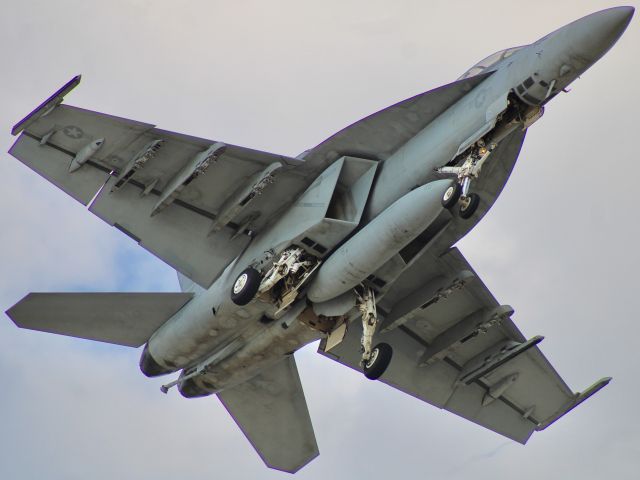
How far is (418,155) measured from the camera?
19234 mm

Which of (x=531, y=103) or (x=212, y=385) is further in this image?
(x=212, y=385)

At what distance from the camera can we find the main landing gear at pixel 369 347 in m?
19.6

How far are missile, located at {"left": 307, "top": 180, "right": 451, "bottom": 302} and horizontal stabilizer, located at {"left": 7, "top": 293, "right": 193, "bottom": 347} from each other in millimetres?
3912

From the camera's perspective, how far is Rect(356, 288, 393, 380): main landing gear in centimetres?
1962

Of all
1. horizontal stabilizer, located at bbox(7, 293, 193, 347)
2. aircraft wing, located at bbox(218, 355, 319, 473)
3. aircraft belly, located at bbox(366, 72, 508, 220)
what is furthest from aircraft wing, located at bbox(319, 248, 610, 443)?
horizontal stabilizer, located at bbox(7, 293, 193, 347)

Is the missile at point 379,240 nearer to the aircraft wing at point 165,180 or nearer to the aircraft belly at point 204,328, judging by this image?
the aircraft belly at point 204,328

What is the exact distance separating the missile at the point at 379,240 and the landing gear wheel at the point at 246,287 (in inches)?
42.5

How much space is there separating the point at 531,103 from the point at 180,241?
25.3ft

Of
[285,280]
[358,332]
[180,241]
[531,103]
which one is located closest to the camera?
[531,103]

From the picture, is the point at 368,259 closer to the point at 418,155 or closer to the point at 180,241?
the point at 418,155

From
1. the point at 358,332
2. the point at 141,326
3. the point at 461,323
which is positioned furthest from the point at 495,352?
the point at 141,326

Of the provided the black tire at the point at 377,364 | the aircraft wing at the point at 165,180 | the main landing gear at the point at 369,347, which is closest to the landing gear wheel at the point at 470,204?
the main landing gear at the point at 369,347

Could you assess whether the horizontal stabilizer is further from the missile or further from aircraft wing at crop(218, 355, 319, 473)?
the missile

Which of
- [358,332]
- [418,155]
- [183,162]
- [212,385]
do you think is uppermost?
[418,155]
